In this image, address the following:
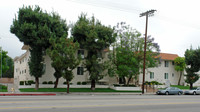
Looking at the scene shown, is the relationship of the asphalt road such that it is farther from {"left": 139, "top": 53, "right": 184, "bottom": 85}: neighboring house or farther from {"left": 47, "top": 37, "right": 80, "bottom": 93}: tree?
{"left": 139, "top": 53, "right": 184, "bottom": 85}: neighboring house

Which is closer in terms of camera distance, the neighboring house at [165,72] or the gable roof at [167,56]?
the neighboring house at [165,72]

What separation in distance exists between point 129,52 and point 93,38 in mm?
7072

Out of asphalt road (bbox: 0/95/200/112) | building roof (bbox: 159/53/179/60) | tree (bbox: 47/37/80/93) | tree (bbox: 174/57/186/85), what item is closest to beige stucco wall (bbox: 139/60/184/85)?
building roof (bbox: 159/53/179/60)

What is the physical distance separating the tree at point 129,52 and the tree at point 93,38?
3.23 meters

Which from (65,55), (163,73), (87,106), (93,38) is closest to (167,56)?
(163,73)

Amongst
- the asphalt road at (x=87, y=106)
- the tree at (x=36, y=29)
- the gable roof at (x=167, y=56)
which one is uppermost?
the tree at (x=36, y=29)

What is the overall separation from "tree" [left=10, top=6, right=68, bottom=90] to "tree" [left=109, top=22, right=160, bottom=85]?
996 cm

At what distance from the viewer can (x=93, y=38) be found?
31.9 meters

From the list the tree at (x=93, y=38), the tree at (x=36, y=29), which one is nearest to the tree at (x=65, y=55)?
the tree at (x=36, y=29)

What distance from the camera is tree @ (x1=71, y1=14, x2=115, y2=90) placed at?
3194 centimetres

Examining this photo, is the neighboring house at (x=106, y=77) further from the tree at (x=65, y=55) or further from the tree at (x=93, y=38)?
the tree at (x=65, y=55)

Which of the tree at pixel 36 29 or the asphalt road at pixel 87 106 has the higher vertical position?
the tree at pixel 36 29

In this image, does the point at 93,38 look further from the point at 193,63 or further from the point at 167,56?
the point at 167,56

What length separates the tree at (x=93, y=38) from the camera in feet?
105
